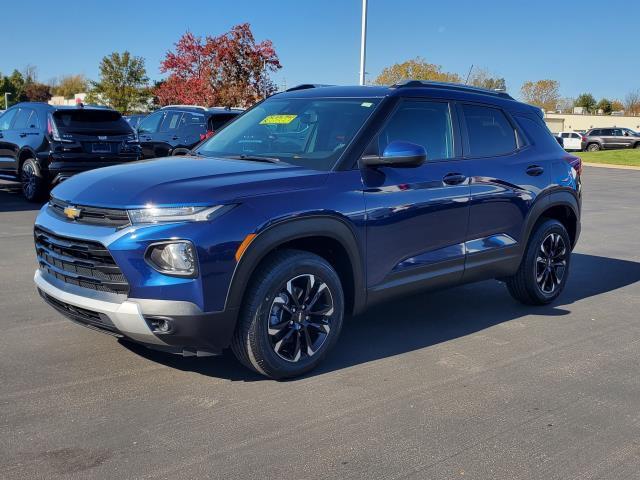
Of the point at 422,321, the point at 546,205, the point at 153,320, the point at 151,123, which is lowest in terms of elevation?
the point at 422,321

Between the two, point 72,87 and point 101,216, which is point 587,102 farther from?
point 101,216

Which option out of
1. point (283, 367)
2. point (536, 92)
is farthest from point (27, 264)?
point (536, 92)

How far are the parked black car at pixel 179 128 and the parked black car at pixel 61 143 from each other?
1.62 m

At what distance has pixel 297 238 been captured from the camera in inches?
159

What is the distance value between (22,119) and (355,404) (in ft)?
35.2

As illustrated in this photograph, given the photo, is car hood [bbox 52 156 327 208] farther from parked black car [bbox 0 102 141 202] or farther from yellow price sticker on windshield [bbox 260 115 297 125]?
parked black car [bbox 0 102 141 202]

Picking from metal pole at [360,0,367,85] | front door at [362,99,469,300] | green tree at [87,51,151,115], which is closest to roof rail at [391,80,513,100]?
front door at [362,99,469,300]

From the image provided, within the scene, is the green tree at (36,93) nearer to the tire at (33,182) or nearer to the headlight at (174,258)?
the tire at (33,182)

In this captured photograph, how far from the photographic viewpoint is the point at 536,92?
9750cm

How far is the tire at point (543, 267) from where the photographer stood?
5.87 meters

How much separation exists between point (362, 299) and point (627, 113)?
109 m

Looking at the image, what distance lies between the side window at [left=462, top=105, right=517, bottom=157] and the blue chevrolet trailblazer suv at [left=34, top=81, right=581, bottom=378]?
0.02 meters

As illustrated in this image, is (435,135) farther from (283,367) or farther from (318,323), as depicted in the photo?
(283,367)

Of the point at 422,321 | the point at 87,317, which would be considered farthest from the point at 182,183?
the point at 422,321
